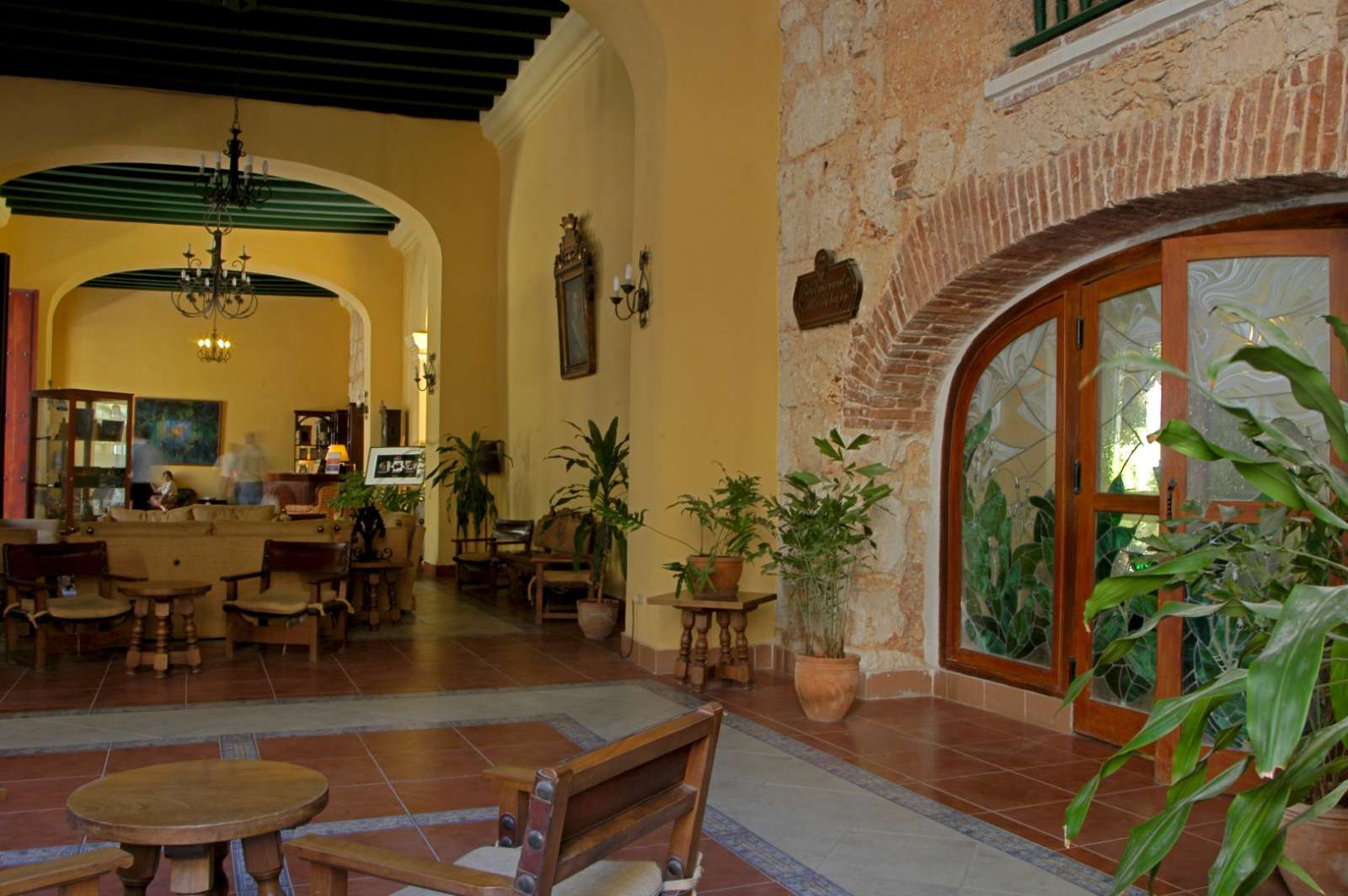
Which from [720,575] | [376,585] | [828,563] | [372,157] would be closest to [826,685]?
[828,563]

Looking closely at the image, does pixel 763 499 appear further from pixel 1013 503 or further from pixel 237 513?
pixel 237 513

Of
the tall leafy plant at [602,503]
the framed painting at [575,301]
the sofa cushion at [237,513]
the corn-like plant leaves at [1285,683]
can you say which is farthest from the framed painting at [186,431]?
the corn-like plant leaves at [1285,683]

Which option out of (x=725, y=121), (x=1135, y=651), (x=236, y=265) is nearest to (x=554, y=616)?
(x=725, y=121)

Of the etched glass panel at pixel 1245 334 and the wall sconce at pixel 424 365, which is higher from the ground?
the wall sconce at pixel 424 365

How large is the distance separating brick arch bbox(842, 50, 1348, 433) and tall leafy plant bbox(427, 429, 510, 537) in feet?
18.7

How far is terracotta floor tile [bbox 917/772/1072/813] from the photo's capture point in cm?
412

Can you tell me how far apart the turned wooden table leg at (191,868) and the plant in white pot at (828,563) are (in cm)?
330

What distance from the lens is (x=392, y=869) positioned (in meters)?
1.99

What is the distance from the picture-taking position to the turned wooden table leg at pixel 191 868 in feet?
8.16

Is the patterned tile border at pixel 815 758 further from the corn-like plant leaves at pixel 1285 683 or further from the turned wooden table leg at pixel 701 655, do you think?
the corn-like plant leaves at pixel 1285 683

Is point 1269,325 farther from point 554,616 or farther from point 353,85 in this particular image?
point 353,85

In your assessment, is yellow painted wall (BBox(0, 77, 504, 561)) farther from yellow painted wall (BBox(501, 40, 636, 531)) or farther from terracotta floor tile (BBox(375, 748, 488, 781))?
terracotta floor tile (BBox(375, 748, 488, 781))

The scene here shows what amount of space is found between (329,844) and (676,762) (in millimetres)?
638

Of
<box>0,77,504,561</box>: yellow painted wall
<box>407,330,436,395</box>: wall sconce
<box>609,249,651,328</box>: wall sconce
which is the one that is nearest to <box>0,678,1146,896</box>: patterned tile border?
<box>609,249,651,328</box>: wall sconce
